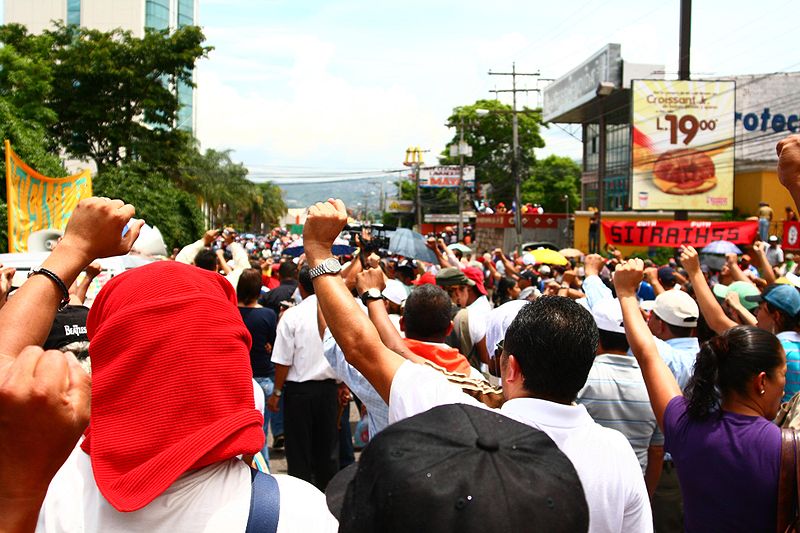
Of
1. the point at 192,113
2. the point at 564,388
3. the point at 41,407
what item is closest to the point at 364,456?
the point at 41,407

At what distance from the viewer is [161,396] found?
68.4 inches

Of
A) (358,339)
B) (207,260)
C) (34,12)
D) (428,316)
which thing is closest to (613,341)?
(428,316)

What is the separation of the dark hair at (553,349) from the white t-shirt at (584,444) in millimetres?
61

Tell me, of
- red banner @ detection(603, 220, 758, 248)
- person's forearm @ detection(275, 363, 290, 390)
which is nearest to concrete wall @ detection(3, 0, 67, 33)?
red banner @ detection(603, 220, 758, 248)

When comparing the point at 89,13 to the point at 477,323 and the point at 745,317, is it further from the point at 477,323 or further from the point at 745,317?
the point at 745,317

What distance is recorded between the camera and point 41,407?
1068 mm

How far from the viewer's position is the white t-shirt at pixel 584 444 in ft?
6.40

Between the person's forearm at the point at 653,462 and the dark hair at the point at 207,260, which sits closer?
the person's forearm at the point at 653,462

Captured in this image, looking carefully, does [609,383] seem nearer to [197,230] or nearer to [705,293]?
[705,293]

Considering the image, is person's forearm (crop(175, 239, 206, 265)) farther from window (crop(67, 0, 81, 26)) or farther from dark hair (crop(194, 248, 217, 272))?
window (crop(67, 0, 81, 26))

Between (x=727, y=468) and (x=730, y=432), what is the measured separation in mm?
122

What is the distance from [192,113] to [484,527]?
80.4m

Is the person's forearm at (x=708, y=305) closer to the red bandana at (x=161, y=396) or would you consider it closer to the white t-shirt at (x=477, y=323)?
the white t-shirt at (x=477, y=323)

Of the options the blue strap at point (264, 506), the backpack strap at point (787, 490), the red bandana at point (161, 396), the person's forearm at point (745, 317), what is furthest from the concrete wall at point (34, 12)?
the backpack strap at point (787, 490)
